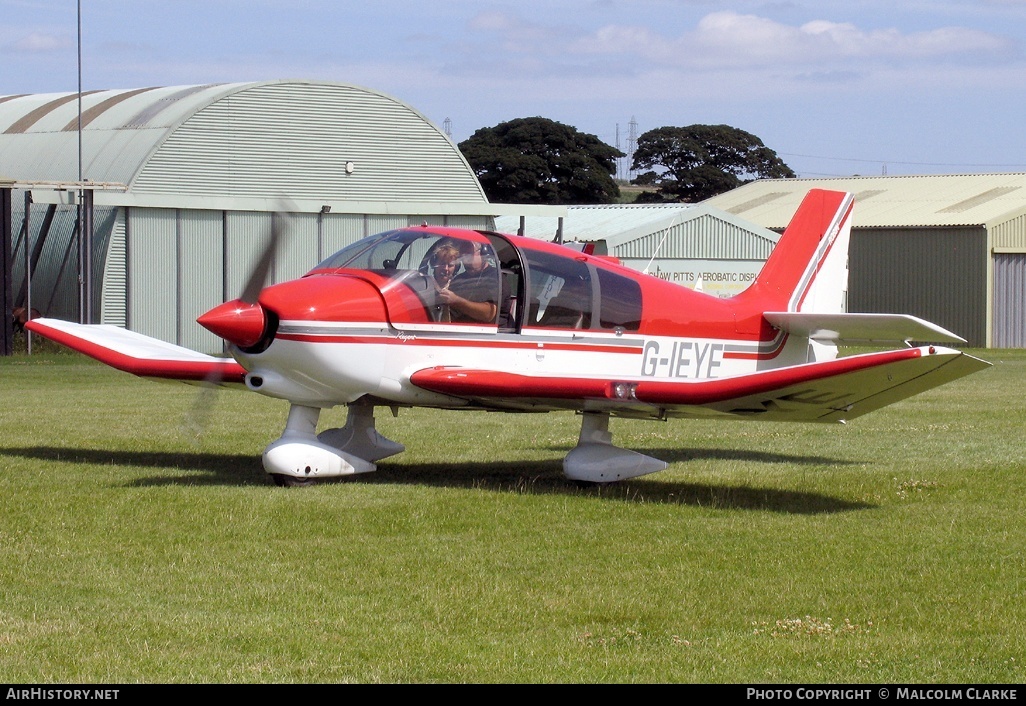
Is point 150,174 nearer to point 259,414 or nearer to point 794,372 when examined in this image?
point 259,414

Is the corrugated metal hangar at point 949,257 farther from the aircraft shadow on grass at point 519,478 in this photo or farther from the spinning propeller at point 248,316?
the spinning propeller at point 248,316

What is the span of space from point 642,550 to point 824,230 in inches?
253

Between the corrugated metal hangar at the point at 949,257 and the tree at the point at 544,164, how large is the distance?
3999 centimetres

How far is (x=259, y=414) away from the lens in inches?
738

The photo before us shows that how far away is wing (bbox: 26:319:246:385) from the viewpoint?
1327 centimetres

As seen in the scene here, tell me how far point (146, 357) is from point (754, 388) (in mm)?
6493

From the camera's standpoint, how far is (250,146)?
36312mm

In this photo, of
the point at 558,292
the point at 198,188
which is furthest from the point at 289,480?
the point at 198,188

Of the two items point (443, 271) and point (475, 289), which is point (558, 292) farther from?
point (443, 271)

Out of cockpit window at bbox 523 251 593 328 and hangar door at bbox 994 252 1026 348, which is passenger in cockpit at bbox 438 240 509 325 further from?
hangar door at bbox 994 252 1026 348

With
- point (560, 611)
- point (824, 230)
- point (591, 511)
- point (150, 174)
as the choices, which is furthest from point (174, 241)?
point (560, 611)

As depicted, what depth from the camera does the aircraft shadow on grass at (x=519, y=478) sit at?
36.4 feet

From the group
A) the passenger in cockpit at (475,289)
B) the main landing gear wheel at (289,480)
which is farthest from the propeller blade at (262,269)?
the passenger in cockpit at (475,289)
